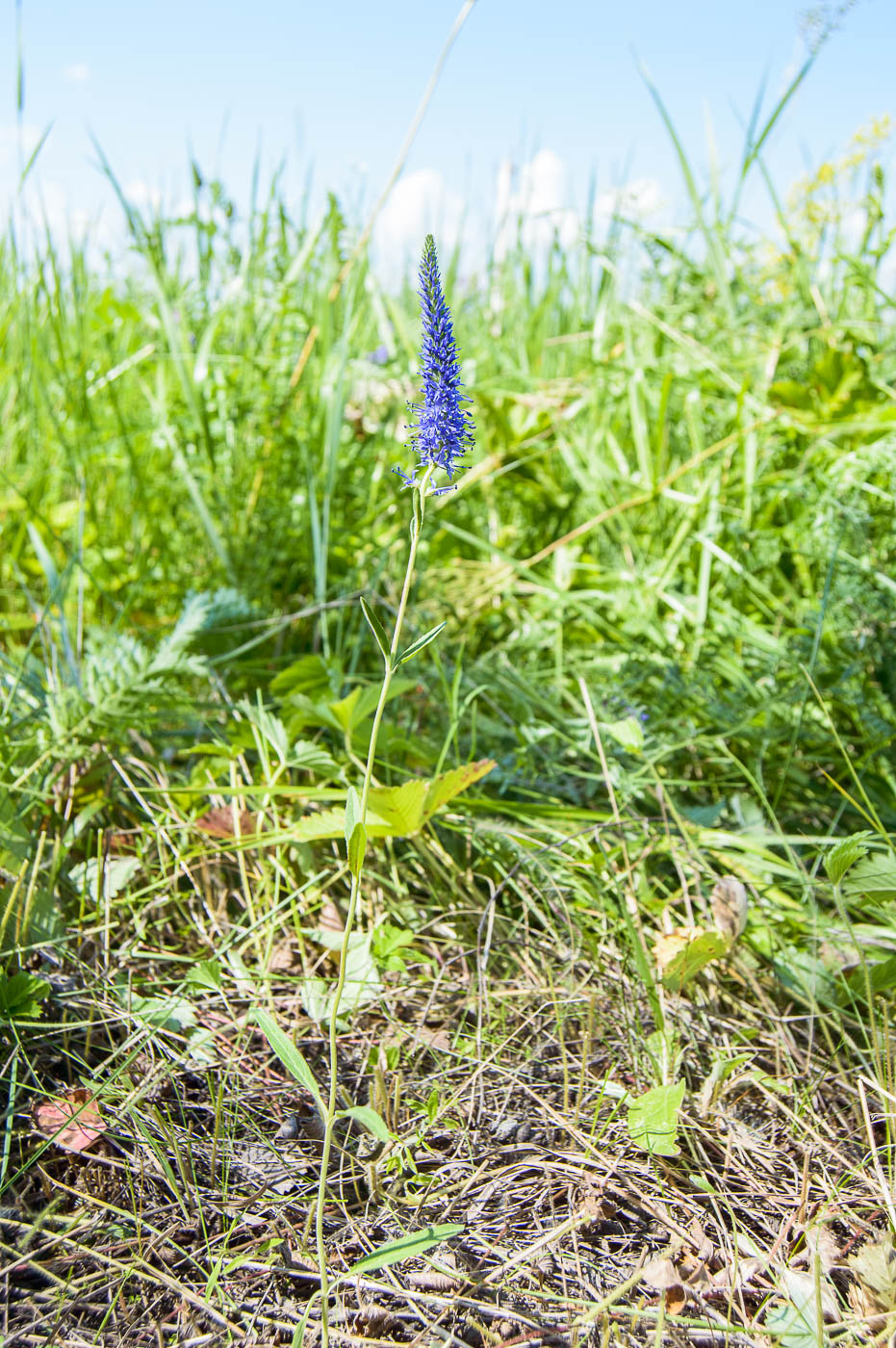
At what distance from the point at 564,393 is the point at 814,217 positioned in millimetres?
735

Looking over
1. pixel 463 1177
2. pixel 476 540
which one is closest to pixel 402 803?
pixel 463 1177

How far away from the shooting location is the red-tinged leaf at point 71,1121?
3.14 ft

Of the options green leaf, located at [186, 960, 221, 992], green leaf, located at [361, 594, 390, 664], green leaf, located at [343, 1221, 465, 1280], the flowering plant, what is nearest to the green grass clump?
green leaf, located at [186, 960, 221, 992]

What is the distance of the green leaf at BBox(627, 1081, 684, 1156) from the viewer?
0.94 metres

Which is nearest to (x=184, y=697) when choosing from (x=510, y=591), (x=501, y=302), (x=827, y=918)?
(x=510, y=591)

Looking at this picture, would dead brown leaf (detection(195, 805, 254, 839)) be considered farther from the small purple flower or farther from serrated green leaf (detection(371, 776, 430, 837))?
the small purple flower

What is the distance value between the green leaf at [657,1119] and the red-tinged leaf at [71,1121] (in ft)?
1.87

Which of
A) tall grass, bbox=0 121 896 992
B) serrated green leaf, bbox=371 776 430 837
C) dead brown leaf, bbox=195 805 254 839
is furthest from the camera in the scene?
tall grass, bbox=0 121 896 992

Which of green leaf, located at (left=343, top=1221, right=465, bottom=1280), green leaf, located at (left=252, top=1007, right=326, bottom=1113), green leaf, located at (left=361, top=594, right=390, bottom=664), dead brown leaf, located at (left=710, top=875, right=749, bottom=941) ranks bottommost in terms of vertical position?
green leaf, located at (left=343, top=1221, right=465, bottom=1280)

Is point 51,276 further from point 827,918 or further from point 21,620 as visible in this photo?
point 827,918

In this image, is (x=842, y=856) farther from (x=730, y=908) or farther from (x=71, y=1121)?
(x=71, y=1121)

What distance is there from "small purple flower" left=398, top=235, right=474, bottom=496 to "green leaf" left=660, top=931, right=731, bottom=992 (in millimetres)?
624

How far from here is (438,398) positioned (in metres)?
0.79

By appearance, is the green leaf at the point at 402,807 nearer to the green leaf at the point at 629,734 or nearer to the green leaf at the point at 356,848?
the green leaf at the point at 629,734
